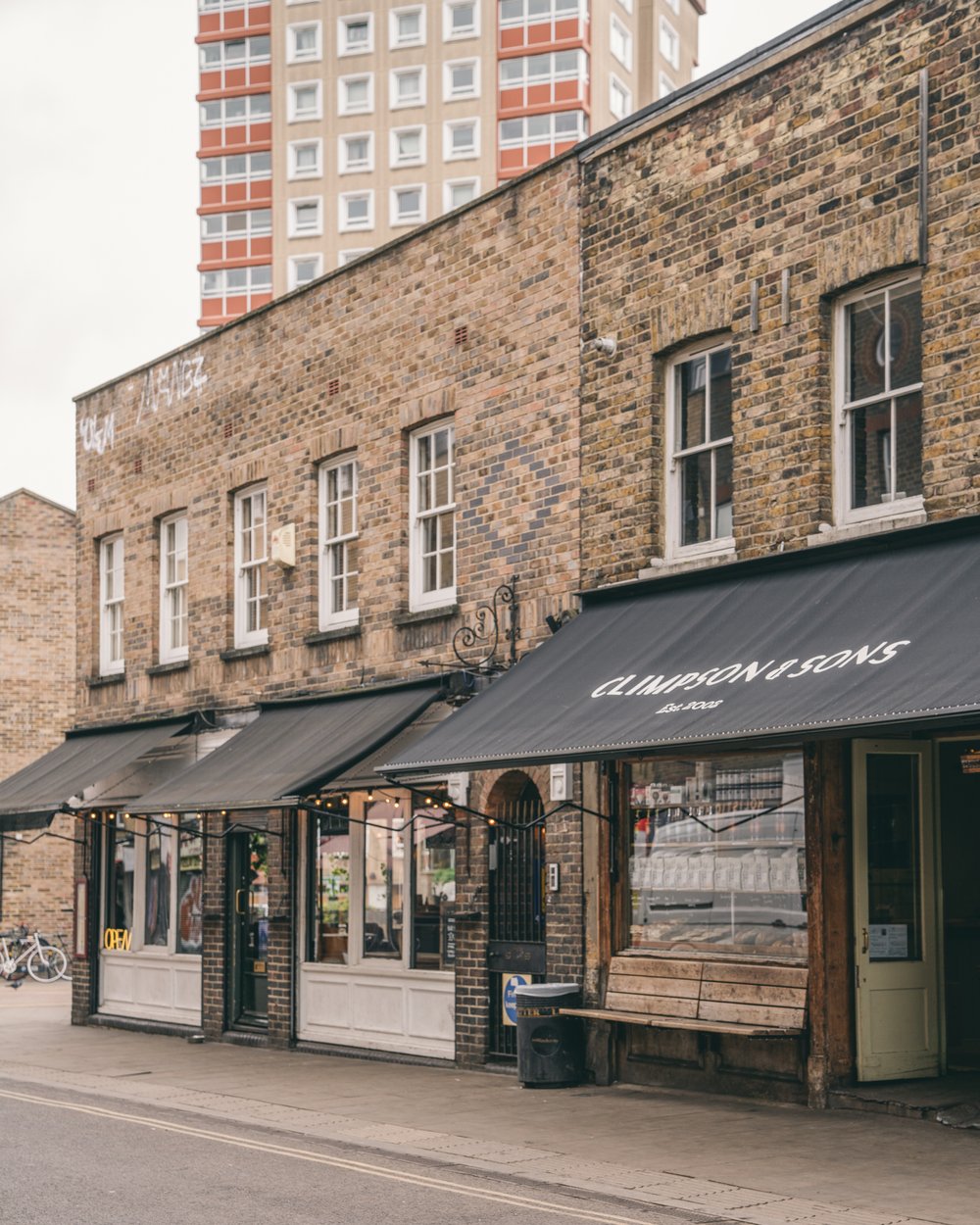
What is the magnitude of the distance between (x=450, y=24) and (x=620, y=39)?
23.6 feet

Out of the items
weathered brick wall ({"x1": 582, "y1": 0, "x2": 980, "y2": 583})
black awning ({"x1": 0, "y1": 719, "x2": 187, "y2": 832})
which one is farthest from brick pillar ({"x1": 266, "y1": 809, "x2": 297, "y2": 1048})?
weathered brick wall ({"x1": 582, "y1": 0, "x2": 980, "y2": 583})

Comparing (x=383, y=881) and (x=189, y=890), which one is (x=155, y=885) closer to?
(x=189, y=890)

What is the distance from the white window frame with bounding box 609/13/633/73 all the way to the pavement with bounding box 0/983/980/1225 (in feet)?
203

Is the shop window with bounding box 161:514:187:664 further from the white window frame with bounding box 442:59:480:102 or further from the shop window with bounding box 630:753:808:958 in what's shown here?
the white window frame with bounding box 442:59:480:102

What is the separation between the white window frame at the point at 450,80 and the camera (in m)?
71.8

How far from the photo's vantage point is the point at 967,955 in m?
13.7

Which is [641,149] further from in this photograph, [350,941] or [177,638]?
[177,638]

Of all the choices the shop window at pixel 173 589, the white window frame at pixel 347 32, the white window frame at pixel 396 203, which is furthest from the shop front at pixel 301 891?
the white window frame at pixel 347 32

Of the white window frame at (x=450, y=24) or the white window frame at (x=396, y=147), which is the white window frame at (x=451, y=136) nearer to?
the white window frame at (x=396, y=147)

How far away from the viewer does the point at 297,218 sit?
75.6 m

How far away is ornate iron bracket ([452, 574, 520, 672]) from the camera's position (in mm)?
15914

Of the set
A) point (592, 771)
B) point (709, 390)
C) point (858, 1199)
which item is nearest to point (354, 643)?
point (592, 771)

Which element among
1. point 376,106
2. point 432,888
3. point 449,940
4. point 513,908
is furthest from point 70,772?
point 376,106

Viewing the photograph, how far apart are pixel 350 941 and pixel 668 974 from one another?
486 centimetres
